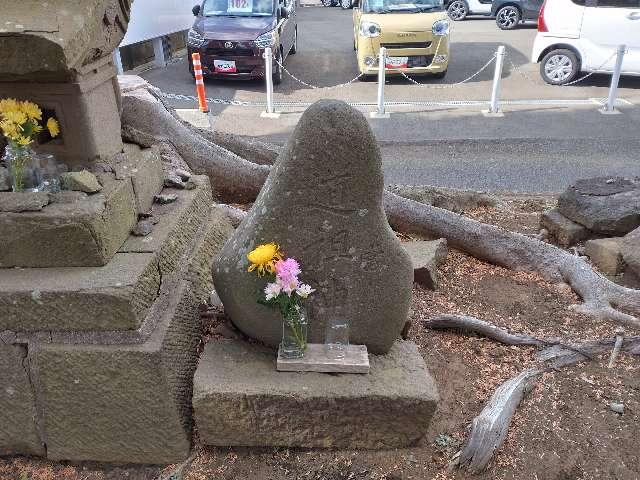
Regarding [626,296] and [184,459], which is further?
[626,296]

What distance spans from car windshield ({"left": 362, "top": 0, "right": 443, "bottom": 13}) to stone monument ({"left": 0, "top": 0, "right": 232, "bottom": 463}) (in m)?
8.87

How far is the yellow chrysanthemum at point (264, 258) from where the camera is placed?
95.2 inches

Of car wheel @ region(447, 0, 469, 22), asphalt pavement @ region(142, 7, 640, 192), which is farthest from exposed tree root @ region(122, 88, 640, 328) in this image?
car wheel @ region(447, 0, 469, 22)

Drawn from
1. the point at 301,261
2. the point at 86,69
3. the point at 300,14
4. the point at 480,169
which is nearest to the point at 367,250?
the point at 301,261

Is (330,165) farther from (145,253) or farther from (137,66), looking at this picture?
(137,66)

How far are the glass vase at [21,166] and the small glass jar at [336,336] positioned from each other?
157cm

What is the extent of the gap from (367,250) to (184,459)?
1312mm

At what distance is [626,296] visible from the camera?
3730 mm

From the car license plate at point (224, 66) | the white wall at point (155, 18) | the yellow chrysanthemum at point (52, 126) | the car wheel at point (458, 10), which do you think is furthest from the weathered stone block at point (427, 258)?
the car wheel at point (458, 10)

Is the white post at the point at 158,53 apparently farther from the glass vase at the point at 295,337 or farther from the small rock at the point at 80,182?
the glass vase at the point at 295,337

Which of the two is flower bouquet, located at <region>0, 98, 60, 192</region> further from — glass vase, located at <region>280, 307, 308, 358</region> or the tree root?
the tree root

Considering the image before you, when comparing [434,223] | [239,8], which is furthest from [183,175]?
[239,8]

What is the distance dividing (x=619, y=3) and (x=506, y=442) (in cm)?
964

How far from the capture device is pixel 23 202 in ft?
8.06
